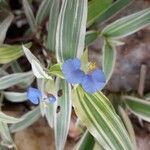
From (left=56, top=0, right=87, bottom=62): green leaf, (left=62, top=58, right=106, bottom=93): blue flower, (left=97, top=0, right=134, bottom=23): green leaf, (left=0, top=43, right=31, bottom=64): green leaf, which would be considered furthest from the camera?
(left=97, top=0, right=134, bottom=23): green leaf

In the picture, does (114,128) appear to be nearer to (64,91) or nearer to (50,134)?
(64,91)

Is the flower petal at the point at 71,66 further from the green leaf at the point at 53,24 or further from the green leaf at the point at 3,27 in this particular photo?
the green leaf at the point at 3,27

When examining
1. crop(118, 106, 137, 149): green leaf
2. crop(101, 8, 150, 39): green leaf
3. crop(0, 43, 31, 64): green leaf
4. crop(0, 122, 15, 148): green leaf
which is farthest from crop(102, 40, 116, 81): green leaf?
crop(0, 122, 15, 148): green leaf

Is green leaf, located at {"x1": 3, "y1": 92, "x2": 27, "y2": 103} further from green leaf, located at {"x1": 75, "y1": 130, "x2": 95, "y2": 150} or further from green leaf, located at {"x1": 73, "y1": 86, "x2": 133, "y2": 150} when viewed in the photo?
green leaf, located at {"x1": 73, "y1": 86, "x2": 133, "y2": 150}

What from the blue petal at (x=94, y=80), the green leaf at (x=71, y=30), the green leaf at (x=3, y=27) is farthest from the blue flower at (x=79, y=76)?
the green leaf at (x=3, y=27)

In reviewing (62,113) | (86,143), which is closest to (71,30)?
(62,113)

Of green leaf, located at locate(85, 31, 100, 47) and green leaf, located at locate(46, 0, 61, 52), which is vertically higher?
green leaf, located at locate(46, 0, 61, 52)
